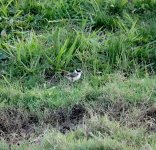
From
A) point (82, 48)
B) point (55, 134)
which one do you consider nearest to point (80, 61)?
point (82, 48)

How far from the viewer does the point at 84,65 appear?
16.4 feet

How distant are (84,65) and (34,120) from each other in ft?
3.01

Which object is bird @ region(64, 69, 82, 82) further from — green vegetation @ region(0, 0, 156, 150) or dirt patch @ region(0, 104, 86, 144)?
dirt patch @ region(0, 104, 86, 144)

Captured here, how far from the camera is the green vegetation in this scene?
3.91 metres

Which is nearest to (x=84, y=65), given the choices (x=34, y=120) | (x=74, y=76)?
(x=74, y=76)

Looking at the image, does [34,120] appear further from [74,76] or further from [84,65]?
[84,65]

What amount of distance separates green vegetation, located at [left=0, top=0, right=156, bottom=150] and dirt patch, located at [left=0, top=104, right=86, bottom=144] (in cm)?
3

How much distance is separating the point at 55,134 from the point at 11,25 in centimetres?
195

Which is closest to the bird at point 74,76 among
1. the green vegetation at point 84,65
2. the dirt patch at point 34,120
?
the green vegetation at point 84,65

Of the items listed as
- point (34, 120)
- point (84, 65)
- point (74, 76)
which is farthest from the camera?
point (84, 65)

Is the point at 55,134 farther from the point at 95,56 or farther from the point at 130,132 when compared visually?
the point at 95,56

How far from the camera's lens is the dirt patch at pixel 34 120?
13.7ft

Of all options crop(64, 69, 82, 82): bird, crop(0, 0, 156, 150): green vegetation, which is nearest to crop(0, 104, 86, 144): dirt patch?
crop(0, 0, 156, 150): green vegetation

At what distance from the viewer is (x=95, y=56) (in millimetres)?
5051
